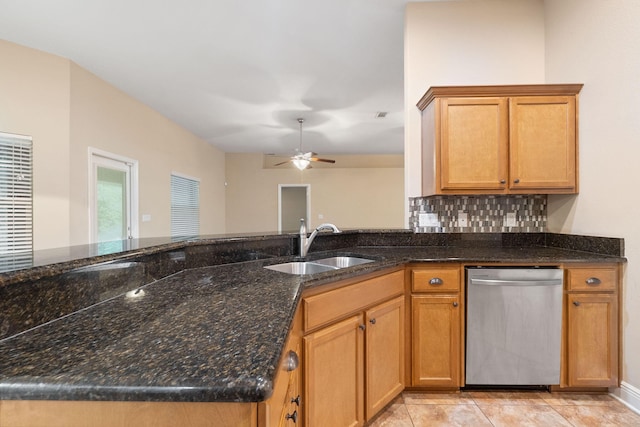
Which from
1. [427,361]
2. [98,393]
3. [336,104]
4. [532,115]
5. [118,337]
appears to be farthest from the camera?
[336,104]

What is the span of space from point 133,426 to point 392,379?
156cm

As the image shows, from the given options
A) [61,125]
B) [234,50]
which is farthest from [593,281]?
[61,125]

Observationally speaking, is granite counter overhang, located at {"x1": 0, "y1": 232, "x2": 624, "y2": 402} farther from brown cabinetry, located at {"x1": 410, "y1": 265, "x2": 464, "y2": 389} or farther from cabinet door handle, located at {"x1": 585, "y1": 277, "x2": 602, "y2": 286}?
cabinet door handle, located at {"x1": 585, "y1": 277, "x2": 602, "y2": 286}

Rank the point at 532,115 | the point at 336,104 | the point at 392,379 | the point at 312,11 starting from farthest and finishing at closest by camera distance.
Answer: the point at 336,104, the point at 312,11, the point at 532,115, the point at 392,379

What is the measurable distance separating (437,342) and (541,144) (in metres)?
1.60

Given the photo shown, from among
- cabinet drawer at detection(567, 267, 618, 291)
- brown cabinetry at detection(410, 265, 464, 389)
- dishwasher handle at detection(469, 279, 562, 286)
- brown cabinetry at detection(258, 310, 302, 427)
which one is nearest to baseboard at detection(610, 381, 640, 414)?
cabinet drawer at detection(567, 267, 618, 291)

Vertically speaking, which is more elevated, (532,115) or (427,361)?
(532,115)

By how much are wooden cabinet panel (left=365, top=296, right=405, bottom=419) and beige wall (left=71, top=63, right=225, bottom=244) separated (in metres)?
3.17

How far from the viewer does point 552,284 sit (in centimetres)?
185

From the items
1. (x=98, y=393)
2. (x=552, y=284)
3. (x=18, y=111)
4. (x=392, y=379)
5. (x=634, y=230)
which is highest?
(x=18, y=111)

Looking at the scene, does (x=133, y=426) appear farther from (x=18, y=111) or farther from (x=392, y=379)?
(x=18, y=111)

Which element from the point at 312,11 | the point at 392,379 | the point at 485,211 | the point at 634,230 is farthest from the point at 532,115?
the point at 392,379

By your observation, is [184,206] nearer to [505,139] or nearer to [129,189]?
[129,189]

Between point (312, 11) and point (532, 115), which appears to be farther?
point (312, 11)
